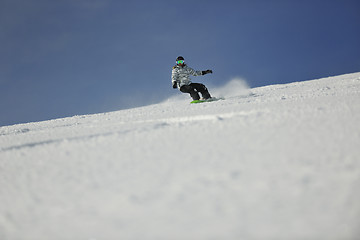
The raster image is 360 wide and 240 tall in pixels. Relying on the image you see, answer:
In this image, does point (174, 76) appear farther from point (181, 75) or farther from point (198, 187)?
point (198, 187)

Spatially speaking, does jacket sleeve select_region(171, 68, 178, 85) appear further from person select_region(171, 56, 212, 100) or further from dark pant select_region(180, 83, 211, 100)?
dark pant select_region(180, 83, 211, 100)

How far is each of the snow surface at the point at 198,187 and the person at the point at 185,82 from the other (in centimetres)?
592

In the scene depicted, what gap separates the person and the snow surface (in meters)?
5.92

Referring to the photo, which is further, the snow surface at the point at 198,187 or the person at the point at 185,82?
the person at the point at 185,82

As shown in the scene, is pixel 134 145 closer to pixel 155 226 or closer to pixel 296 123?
pixel 155 226

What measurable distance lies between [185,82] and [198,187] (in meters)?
7.06

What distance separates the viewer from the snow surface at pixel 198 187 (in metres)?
1.01

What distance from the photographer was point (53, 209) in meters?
1.28

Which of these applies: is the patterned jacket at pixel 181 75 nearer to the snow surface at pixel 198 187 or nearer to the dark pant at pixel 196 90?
the dark pant at pixel 196 90

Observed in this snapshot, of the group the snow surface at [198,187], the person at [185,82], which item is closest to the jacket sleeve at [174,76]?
the person at [185,82]

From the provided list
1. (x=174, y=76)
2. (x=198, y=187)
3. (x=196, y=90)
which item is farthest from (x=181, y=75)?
(x=198, y=187)

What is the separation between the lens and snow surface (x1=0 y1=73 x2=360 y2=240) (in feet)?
3.30

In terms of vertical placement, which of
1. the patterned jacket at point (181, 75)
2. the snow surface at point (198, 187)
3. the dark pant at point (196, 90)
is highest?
the patterned jacket at point (181, 75)

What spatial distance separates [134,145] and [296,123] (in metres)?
1.26
